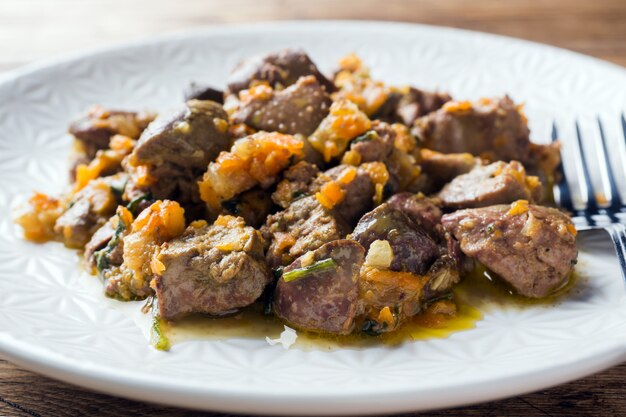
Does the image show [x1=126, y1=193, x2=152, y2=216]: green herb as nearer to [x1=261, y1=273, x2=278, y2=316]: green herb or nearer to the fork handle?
[x1=261, y1=273, x2=278, y2=316]: green herb

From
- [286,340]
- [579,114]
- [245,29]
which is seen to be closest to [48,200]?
[286,340]

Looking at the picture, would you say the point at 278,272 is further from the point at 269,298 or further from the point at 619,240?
the point at 619,240

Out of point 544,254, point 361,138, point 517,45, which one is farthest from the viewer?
point 517,45

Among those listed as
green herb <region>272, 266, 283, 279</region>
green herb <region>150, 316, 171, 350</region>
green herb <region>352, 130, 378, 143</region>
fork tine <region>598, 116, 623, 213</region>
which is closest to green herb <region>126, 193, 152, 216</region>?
green herb <region>150, 316, 171, 350</region>

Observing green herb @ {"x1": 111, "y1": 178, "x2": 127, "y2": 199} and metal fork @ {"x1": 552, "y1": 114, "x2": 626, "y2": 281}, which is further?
green herb @ {"x1": 111, "y1": 178, "x2": 127, "y2": 199}

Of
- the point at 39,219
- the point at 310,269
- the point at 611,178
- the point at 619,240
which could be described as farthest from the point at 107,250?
Result: the point at 611,178

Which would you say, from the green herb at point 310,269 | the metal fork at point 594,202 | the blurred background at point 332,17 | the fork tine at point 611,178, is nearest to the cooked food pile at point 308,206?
the green herb at point 310,269

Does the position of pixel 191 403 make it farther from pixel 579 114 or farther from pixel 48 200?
pixel 579 114
